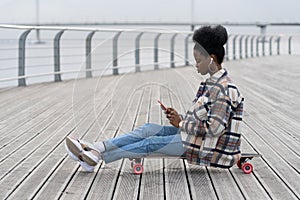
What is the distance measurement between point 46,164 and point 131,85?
16.9 ft

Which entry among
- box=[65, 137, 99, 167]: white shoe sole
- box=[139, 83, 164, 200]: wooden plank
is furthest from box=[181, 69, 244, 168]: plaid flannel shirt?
box=[65, 137, 99, 167]: white shoe sole

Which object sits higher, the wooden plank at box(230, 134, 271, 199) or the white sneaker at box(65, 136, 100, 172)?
the white sneaker at box(65, 136, 100, 172)

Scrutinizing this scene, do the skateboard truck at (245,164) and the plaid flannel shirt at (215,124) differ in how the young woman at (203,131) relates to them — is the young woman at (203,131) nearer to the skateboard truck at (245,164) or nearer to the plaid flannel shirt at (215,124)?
the plaid flannel shirt at (215,124)

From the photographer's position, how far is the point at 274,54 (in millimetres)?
24750

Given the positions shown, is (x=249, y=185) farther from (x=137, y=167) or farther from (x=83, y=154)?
(x=83, y=154)

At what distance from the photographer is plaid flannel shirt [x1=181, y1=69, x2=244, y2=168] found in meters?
3.21

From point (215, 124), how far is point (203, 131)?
0.09 metres

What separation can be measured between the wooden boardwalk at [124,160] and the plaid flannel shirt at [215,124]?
0.42 feet

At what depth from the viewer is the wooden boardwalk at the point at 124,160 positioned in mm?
3102

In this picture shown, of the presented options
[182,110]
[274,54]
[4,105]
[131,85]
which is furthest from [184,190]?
[274,54]

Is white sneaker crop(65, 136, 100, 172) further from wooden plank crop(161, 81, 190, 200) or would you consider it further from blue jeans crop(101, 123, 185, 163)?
wooden plank crop(161, 81, 190, 200)

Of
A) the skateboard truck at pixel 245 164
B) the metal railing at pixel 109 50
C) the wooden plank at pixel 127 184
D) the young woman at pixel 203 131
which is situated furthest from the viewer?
the metal railing at pixel 109 50

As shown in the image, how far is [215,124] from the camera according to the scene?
A: 10.5 ft

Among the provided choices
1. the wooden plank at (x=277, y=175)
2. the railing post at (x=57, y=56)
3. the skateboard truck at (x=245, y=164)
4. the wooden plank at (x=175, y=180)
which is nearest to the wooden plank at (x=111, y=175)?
the wooden plank at (x=175, y=180)
